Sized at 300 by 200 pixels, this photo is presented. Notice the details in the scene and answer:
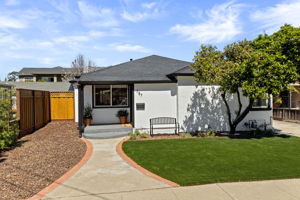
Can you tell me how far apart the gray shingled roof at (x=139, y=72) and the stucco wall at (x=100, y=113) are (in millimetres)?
1081

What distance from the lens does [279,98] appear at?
19.2 m

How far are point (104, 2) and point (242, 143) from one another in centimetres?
970

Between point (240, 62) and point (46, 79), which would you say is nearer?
point (240, 62)

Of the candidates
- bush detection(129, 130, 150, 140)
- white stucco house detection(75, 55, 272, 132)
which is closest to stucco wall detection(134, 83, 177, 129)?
white stucco house detection(75, 55, 272, 132)

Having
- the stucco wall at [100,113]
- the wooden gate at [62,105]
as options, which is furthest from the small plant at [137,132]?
the wooden gate at [62,105]

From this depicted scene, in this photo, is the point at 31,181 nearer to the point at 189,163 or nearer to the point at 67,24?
the point at 189,163

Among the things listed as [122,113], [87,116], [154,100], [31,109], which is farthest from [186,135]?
[31,109]

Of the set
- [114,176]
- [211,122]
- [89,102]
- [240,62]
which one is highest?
[240,62]

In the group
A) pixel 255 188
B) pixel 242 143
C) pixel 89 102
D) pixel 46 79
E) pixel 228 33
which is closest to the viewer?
pixel 255 188

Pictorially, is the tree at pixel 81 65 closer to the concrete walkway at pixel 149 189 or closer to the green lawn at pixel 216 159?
the green lawn at pixel 216 159

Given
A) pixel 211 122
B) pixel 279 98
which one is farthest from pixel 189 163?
pixel 279 98

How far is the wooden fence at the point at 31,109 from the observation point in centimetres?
967

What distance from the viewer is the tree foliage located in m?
8.47

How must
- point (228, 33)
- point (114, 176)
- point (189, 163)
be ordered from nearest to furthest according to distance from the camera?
point (114, 176)
point (189, 163)
point (228, 33)
